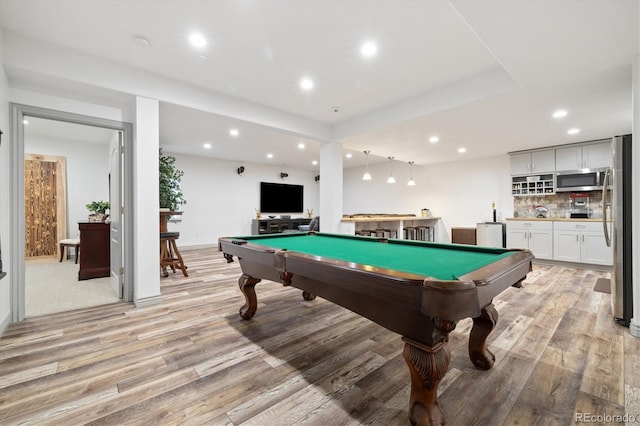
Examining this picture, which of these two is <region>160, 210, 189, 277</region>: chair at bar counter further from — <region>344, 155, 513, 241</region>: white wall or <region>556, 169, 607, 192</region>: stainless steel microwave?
<region>556, 169, 607, 192</region>: stainless steel microwave

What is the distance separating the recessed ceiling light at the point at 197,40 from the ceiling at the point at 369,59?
0.21 feet

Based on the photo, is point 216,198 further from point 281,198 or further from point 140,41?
point 140,41

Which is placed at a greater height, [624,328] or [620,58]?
[620,58]

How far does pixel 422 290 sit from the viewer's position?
106cm

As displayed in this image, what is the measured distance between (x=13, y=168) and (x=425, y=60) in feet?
13.6

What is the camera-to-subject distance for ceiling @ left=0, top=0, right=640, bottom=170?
6.50 ft

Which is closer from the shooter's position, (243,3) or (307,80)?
(243,3)

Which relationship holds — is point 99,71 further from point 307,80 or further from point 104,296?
point 104,296

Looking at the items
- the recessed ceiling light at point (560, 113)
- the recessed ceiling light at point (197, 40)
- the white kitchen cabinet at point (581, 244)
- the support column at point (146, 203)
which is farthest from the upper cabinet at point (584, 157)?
the support column at point (146, 203)

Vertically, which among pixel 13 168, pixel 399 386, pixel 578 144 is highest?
pixel 578 144

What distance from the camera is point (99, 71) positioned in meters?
2.66

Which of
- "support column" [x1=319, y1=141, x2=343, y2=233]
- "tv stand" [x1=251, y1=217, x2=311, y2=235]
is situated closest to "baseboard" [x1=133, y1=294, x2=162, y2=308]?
"support column" [x1=319, y1=141, x2=343, y2=233]

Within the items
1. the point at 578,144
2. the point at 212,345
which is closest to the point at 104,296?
the point at 212,345

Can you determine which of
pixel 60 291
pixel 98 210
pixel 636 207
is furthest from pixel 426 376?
pixel 98 210
